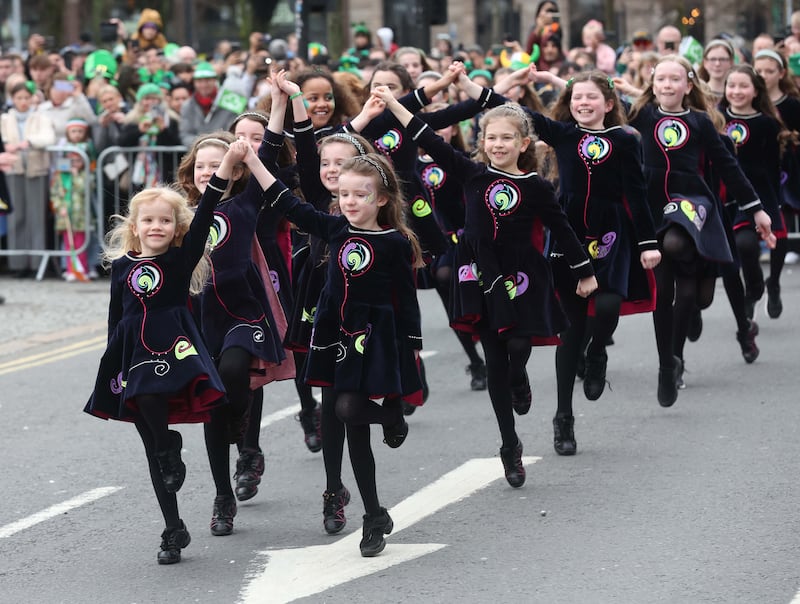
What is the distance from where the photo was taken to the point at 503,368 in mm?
7363

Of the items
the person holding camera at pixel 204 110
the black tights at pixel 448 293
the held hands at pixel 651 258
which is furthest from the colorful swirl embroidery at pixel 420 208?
the person holding camera at pixel 204 110

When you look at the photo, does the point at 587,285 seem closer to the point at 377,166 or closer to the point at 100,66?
the point at 377,166

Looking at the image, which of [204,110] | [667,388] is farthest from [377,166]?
[204,110]

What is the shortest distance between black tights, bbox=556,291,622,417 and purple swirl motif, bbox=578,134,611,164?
27.4 inches

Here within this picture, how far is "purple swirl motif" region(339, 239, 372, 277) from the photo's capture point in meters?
6.27

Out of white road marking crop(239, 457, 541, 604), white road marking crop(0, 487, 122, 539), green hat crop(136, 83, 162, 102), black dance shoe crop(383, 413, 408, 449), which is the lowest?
white road marking crop(0, 487, 122, 539)

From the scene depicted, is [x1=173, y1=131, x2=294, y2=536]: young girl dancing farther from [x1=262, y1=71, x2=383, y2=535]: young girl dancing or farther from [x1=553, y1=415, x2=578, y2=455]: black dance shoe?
[x1=553, y1=415, x2=578, y2=455]: black dance shoe

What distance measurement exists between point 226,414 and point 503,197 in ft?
5.40

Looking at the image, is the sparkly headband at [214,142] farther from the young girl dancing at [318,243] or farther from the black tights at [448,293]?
the black tights at [448,293]

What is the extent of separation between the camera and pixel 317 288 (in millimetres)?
7129

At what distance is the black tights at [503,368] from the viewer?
7.23 m

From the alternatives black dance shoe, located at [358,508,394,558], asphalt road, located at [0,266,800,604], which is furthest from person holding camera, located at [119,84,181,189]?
black dance shoe, located at [358,508,394,558]

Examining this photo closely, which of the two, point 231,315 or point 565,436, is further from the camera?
point 565,436

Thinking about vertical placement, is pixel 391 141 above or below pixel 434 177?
above
